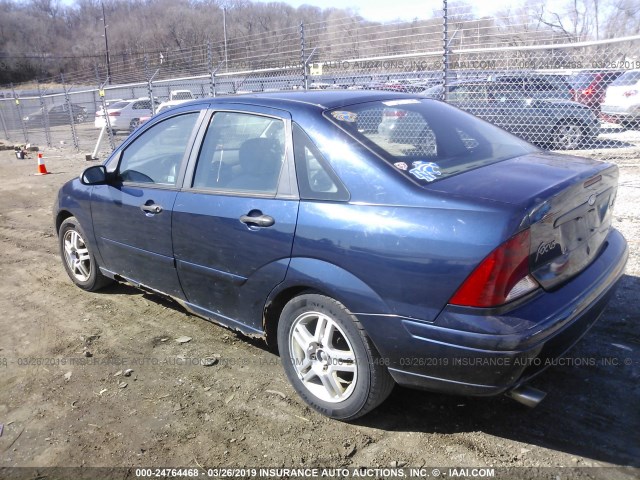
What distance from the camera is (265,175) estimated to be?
313cm

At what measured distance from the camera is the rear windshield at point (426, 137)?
281 cm

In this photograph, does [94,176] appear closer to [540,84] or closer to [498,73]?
[498,73]

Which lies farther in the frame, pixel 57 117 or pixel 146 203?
pixel 57 117

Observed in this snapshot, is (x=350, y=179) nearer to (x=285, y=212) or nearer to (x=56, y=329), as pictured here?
(x=285, y=212)

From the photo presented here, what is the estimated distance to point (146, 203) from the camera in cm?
375

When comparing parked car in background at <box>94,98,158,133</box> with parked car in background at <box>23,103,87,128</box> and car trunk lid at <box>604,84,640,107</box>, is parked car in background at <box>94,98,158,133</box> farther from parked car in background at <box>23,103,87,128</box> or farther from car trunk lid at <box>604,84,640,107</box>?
car trunk lid at <box>604,84,640,107</box>

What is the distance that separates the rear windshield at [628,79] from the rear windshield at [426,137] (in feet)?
31.6

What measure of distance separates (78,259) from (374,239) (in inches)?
135

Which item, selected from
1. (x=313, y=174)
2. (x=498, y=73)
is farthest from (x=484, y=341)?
(x=498, y=73)

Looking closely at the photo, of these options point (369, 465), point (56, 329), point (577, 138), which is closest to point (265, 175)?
point (369, 465)

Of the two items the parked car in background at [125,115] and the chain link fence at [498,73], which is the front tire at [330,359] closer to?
the chain link fence at [498,73]

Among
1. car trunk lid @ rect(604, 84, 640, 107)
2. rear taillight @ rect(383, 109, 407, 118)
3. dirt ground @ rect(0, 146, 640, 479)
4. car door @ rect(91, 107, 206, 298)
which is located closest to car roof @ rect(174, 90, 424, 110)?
rear taillight @ rect(383, 109, 407, 118)

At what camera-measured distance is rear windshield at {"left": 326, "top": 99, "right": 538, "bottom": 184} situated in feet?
9.23

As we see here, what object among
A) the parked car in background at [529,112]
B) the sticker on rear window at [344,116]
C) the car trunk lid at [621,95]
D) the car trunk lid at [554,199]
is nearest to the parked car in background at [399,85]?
the parked car in background at [529,112]
